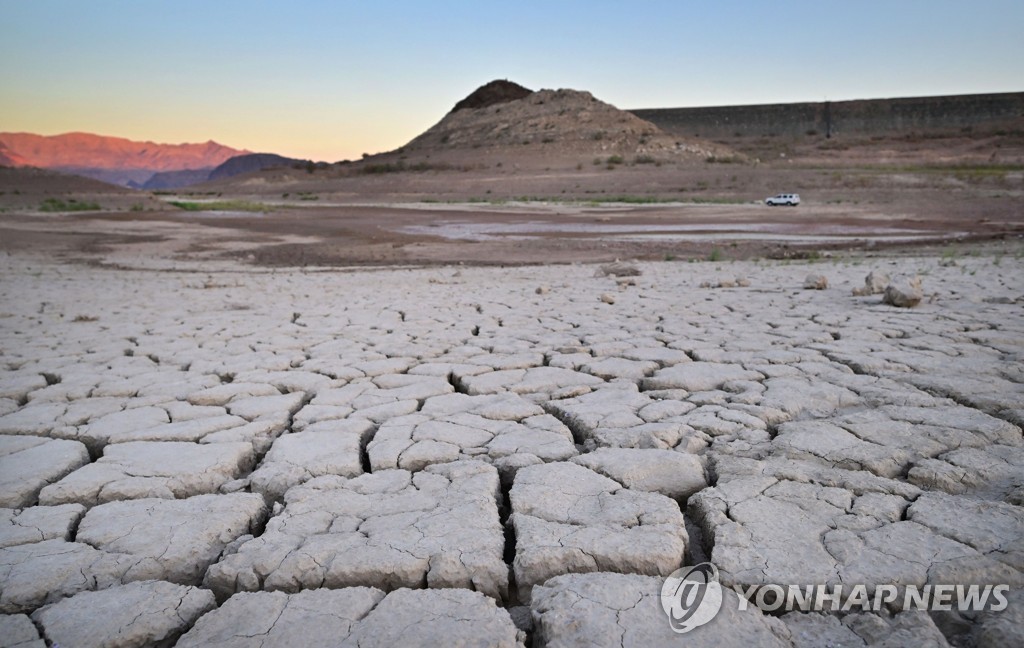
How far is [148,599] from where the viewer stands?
163 centimetres

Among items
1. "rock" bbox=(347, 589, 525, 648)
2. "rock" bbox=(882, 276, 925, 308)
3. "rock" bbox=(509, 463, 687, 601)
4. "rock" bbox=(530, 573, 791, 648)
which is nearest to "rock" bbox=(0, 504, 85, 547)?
"rock" bbox=(347, 589, 525, 648)

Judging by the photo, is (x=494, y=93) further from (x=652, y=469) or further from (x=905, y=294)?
(x=652, y=469)

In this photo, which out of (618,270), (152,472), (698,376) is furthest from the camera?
(618,270)

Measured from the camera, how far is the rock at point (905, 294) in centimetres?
469

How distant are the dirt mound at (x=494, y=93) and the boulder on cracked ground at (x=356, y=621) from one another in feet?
251

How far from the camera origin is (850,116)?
5012cm

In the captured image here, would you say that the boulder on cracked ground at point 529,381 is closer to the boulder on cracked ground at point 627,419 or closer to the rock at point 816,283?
the boulder on cracked ground at point 627,419

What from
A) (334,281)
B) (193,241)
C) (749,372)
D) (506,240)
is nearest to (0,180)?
(193,241)

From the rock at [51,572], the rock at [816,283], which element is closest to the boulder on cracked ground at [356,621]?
the rock at [51,572]

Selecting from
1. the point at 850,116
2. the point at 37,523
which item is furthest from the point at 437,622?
the point at 850,116

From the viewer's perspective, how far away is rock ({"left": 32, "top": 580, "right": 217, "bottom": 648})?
152 cm

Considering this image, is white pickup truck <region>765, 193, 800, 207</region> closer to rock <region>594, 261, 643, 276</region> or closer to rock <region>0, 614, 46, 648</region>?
rock <region>594, 261, 643, 276</region>

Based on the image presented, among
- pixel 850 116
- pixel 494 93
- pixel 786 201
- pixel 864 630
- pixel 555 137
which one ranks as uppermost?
pixel 494 93

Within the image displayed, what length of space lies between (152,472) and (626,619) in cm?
174
